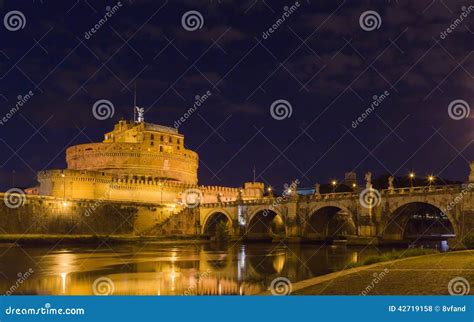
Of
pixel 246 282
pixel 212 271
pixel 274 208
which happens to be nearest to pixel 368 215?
pixel 274 208

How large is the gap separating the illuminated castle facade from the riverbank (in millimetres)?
55488

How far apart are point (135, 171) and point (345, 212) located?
36901mm

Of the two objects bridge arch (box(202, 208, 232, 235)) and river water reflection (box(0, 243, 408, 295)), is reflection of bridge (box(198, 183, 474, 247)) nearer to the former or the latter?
bridge arch (box(202, 208, 232, 235))

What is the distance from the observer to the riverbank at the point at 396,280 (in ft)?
41.7

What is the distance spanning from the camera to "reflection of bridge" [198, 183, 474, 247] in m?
44.2

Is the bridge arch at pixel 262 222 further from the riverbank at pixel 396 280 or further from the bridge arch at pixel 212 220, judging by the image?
the riverbank at pixel 396 280

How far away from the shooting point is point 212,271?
27500mm

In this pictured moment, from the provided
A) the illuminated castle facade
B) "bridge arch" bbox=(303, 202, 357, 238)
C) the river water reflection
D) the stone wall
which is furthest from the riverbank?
the illuminated castle facade

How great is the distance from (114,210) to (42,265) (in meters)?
35.3

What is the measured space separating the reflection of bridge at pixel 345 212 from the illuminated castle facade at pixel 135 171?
4965 mm

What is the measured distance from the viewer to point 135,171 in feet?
281

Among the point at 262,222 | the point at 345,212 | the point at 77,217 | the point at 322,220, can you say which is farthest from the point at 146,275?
the point at 262,222

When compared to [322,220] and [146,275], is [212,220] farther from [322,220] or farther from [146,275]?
[146,275]

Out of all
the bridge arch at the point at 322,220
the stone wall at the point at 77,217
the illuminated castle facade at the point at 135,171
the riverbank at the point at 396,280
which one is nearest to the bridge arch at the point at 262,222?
the illuminated castle facade at the point at 135,171
